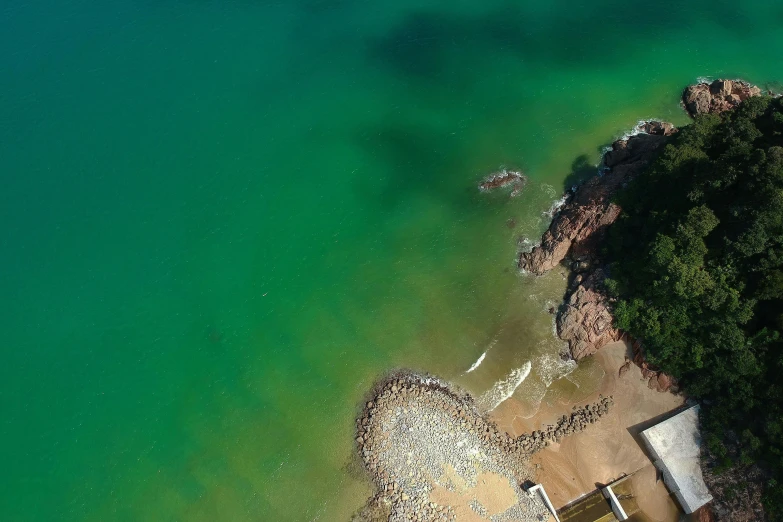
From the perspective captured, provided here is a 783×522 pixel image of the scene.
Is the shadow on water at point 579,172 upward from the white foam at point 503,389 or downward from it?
upward

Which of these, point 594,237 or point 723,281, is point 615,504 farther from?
point 594,237

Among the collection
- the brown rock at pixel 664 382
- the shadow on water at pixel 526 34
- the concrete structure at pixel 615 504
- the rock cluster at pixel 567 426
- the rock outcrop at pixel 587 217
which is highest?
the shadow on water at pixel 526 34

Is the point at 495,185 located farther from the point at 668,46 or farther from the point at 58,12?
the point at 58,12

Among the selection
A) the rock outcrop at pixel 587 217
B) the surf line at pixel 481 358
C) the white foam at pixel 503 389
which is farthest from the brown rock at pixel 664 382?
the surf line at pixel 481 358

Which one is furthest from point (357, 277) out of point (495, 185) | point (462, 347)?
point (495, 185)

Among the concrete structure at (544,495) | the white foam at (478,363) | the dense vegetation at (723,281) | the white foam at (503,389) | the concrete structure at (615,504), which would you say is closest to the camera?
the dense vegetation at (723,281)

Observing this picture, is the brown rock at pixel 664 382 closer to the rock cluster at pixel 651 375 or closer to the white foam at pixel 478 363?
the rock cluster at pixel 651 375

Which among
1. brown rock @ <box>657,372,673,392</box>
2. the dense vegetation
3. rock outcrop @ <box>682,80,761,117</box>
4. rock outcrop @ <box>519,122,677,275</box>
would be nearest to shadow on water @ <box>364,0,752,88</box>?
rock outcrop @ <box>682,80,761,117</box>
